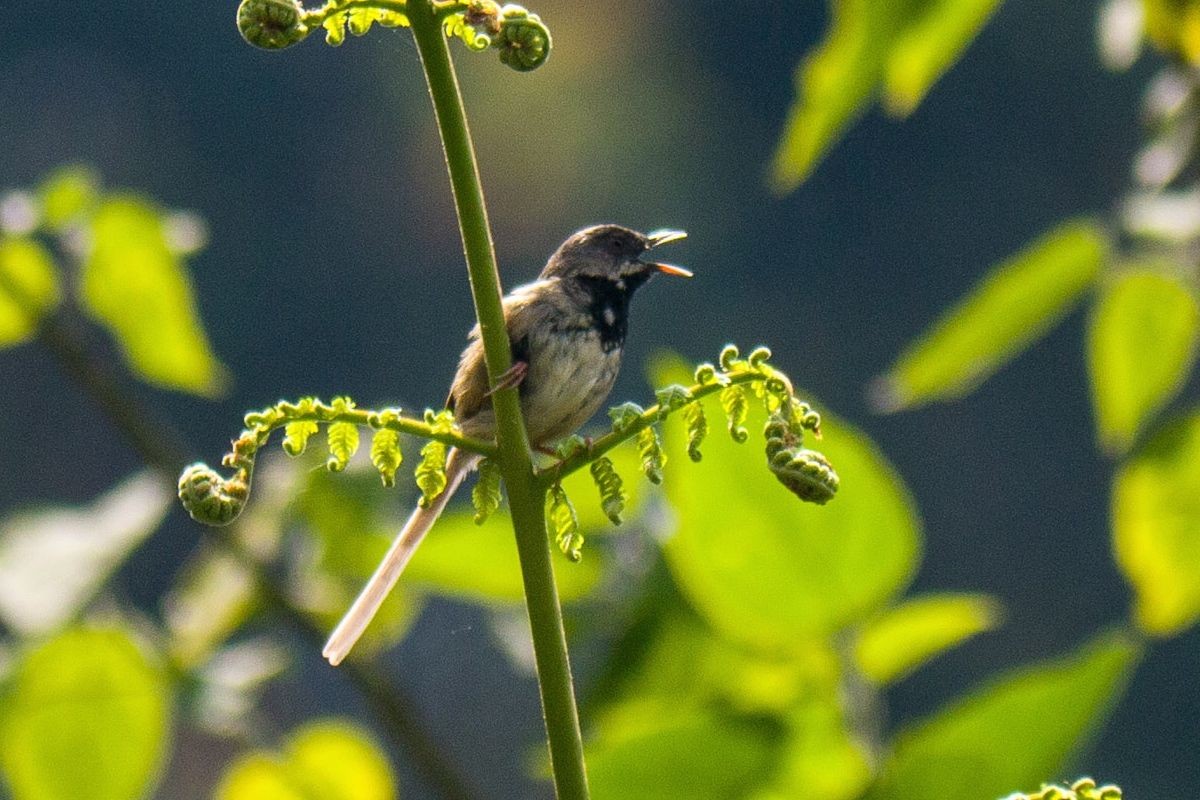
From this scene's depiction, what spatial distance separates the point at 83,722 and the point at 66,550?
Answer: 389 millimetres

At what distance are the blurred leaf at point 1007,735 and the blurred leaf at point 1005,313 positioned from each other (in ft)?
1.31

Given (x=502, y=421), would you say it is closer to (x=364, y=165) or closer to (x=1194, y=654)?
(x=1194, y=654)

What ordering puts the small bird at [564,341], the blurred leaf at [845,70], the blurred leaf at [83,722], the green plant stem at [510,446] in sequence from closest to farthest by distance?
the green plant stem at [510,446]
the blurred leaf at [845,70]
the blurred leaf at [83,722]
the small bird at [564,341]

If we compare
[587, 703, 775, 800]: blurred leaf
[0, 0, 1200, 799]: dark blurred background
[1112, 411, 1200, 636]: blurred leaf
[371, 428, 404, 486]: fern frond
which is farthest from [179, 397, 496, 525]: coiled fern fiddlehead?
[0, 0, 1200, 799]: dark blurred background

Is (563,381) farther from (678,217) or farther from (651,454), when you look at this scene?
(678,217)

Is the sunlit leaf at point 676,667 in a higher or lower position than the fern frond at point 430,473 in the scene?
higher

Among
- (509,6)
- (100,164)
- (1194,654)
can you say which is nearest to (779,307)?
(1194,654)

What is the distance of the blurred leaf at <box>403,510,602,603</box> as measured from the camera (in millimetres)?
2113

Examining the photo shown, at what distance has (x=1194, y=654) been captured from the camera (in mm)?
11938

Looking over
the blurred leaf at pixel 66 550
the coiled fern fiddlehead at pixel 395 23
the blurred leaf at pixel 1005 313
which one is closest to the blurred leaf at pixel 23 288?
the blurred leaf at pixel 66 550

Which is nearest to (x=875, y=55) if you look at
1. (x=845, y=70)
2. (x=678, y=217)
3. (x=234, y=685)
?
(x=845, y=70)

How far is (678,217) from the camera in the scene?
65.8 ft

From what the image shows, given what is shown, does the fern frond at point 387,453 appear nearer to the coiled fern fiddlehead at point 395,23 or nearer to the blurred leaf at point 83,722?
the coiled fern fiddlehead at point 395,23

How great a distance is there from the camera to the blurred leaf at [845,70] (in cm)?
154
